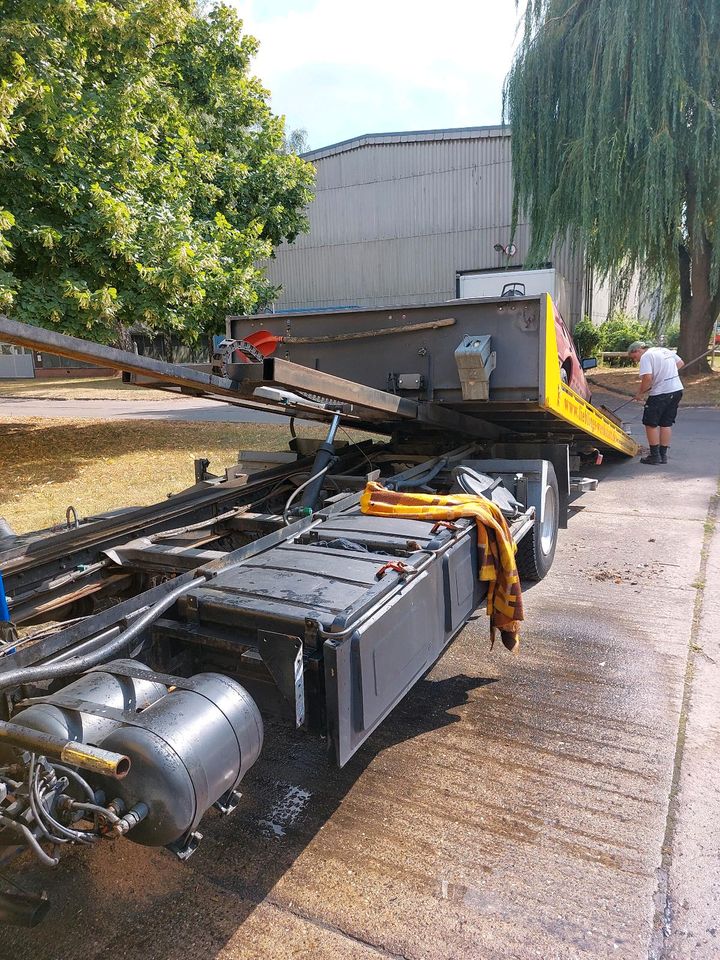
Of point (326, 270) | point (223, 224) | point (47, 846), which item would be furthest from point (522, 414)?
point (326, 270)

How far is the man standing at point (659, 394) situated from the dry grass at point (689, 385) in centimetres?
461

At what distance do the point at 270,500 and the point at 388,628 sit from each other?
9.38 feet

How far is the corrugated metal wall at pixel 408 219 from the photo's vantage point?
2464cm

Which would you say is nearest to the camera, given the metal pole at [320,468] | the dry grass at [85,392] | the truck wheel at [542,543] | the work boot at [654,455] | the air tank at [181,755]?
the air tank at [181,755]

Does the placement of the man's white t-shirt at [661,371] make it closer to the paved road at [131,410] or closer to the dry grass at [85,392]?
the paved road at [131,410]

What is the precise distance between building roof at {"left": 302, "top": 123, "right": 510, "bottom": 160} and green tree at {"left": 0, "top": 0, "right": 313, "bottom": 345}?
15138 millimetres

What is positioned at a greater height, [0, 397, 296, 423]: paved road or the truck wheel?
[0, 397, 296, 423]: paved road

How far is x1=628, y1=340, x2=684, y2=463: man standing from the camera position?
973 centimetres

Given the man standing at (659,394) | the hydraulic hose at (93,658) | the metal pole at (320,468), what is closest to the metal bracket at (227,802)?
the hydraulic hose at (93,658)

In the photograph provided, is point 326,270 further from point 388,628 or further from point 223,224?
point 388,628

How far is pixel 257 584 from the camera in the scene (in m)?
2.86

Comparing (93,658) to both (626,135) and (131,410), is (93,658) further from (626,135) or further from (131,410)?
(626,135)

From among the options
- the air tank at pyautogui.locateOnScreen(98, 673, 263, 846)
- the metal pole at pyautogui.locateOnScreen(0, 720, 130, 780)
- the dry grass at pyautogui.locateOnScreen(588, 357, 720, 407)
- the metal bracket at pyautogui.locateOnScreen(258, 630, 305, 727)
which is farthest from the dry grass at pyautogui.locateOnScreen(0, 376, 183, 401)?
the metal pole at pyautogui.locateOnScreen(0, 720, 130, 780)

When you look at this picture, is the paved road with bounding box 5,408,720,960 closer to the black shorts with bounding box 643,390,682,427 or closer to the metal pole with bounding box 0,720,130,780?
the metal pole with bounding box 0,720,130,780
